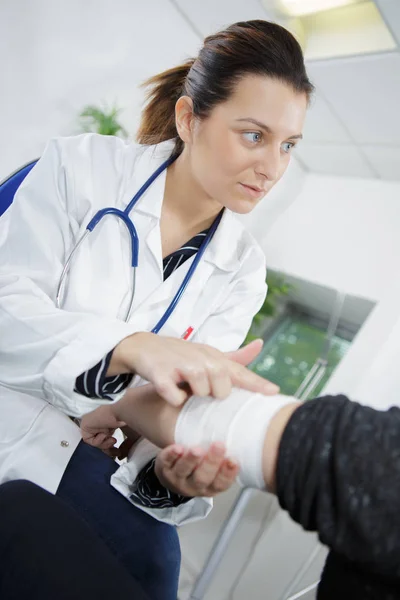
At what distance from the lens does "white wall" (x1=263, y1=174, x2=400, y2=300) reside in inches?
116

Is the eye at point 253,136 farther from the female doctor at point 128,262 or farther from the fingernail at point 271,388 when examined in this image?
the fingernail at point 271,388

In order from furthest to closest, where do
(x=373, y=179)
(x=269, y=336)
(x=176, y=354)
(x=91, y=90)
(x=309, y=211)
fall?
(x=269, y=336), (x=309, y=211), (x=373, y=179), (x=91, y=90), (x=176, y=354)

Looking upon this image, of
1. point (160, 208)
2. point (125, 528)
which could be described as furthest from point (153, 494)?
point (160, 208)

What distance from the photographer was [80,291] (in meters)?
0.95

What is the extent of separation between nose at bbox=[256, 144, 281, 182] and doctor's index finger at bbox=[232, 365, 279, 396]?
55cm

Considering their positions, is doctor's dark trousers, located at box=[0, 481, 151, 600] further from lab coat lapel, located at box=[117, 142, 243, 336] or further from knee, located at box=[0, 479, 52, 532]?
lab coat lapel, located at box=[117, 142, 243, 336]

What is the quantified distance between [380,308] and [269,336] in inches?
60.1

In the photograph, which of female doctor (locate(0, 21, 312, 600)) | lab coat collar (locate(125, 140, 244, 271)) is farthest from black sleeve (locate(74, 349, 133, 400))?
lab coat collar (locate(125, 140, 244, 271))

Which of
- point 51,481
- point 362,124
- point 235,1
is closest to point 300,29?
point 235,1

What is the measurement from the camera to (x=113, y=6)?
2.54 m

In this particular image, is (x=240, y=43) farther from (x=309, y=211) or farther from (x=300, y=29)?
(x=309, y=211)

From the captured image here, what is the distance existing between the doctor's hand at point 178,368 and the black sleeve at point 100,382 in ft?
0.04

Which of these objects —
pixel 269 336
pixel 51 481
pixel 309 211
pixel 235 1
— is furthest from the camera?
pixel 269 336

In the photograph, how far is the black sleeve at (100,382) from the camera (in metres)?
0.64
